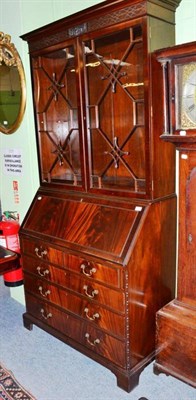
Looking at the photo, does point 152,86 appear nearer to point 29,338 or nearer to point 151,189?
point 151,189

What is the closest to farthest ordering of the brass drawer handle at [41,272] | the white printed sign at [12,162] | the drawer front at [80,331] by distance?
the drawer front at [80,331]
the brass drawer handle at [41,272]
the white printed sign at [12,162]

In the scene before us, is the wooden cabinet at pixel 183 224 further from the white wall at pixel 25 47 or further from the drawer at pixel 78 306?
the white wall at pixel 25 47

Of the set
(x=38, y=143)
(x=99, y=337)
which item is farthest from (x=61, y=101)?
(x=99, y=337)

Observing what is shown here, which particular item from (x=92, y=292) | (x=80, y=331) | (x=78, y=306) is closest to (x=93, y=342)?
(x=80, y=331)

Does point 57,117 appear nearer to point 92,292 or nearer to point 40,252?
point 40,252

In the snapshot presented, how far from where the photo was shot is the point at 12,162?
2.84 metres

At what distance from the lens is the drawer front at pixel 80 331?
77.3 inches

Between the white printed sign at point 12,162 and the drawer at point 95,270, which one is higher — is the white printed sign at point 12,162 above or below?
above

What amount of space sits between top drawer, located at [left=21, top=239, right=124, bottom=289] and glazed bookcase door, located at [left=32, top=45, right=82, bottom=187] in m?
0.46

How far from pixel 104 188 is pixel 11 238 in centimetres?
105

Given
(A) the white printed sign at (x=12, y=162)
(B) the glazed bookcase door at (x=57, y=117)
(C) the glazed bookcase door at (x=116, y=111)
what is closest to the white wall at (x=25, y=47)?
(A) the white printed sign at (x=12, y=162)

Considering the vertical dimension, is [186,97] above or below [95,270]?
above

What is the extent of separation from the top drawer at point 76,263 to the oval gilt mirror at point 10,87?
949 mm

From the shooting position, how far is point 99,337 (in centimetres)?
205
